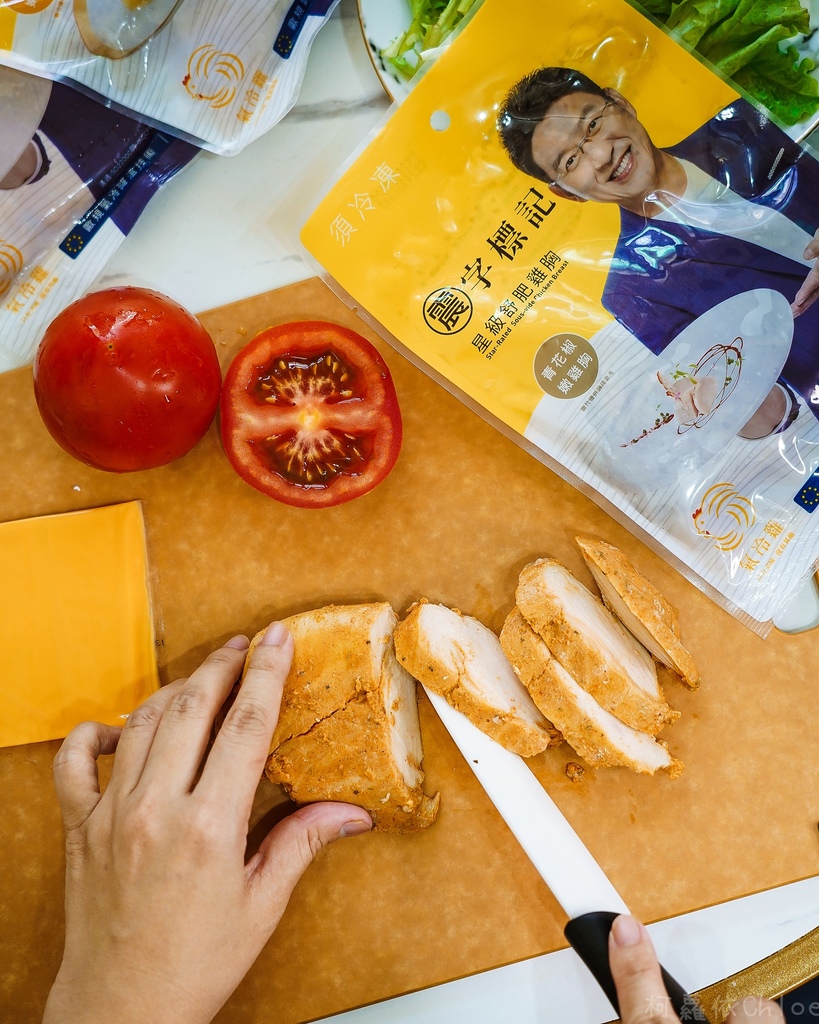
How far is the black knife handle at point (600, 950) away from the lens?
68.3 inches

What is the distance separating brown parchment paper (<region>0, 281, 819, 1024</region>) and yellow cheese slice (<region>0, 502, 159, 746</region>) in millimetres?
93

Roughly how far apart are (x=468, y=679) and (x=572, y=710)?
0.94 feet

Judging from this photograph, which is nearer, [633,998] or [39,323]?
[633,998]

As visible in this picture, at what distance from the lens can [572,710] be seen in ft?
6.40

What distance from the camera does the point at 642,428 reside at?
212 centimetres

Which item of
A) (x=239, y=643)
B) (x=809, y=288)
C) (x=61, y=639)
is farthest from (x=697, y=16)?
(x=61, y=639)

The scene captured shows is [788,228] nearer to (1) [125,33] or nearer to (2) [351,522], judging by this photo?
(2) [351,522]

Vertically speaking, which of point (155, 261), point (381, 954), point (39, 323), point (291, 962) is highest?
point (155, 261)

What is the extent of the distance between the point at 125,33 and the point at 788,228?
1.89 m

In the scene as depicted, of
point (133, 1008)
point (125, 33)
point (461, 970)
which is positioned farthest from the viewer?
point (461, 970)

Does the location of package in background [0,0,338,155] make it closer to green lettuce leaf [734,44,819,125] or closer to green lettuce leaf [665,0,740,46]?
green lettuce leaf [665,0,740,46]

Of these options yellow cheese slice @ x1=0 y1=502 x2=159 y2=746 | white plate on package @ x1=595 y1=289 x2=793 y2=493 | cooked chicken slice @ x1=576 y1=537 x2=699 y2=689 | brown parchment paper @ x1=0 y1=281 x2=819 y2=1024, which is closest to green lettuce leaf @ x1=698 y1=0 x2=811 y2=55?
white plate on package @ x1=595 y1=289 x2=793 y2=493

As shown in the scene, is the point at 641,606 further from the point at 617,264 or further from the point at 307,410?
the point at 307,410

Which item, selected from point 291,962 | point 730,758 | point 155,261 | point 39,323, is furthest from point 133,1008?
point 155,261
